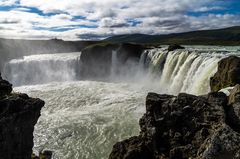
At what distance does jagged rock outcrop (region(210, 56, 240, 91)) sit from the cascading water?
2947 mm

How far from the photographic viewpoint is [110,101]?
1372 inches

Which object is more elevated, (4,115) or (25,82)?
(4,115)

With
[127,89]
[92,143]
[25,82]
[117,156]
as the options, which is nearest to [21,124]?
[117,156]

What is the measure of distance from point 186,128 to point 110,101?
22885mm

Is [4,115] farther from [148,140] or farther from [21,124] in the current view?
[148,140]

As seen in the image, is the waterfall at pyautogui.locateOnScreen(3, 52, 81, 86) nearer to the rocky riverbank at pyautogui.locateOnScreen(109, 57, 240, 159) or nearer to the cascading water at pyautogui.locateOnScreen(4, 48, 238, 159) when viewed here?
the cascading water at pyautogui.locateOnScreen(4, 48, 238, 159)

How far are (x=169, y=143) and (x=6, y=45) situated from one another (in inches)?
3157

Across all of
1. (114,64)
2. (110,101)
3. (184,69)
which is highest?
(184,69)

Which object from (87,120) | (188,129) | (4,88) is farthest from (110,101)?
(188,129)

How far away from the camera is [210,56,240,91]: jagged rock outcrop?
24203 mm

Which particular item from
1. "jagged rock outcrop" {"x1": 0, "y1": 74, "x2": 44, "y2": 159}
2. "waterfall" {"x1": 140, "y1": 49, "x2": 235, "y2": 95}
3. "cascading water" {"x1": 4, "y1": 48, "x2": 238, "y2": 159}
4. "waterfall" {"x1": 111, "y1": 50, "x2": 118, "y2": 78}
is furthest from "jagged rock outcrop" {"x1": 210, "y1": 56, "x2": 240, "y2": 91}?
"waterfall" {"x1": 111, "y1": 50, "x2": 118, "y2": 78}

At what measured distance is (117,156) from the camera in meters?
15.0

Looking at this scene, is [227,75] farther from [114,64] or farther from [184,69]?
[114,64]

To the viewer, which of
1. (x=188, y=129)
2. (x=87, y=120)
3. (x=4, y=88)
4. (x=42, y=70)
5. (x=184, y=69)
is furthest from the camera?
(x=42, y=70)
